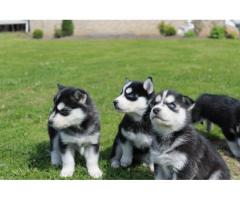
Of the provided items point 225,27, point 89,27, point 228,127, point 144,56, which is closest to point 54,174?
point 228,127

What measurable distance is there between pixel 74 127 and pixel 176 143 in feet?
4.35

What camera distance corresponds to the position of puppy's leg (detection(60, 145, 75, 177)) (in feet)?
17.9

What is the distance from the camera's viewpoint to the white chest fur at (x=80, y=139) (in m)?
5.35

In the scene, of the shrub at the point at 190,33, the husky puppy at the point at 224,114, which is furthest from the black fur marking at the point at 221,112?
the shrub at the point at 190,33

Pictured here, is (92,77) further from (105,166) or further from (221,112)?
(105,166)

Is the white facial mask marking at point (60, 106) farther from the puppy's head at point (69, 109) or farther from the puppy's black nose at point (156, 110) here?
the puppy's black nose at point (156, 110)

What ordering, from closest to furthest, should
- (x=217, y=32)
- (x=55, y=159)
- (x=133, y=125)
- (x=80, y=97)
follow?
1. (x=80, y=97)
2. (x=133, y=125)
3. (x=55, y=159)
4. (x=217, y=32)

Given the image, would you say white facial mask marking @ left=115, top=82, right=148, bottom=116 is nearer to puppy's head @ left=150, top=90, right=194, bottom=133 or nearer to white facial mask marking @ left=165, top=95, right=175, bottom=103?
puppy's head @ left=150, top=90, right=194, bottom=133

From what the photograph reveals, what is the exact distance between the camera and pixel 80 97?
17.6 feet

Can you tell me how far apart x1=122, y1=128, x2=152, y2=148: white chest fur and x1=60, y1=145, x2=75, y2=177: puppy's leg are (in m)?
0.73

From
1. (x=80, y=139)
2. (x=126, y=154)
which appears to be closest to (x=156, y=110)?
(x=80, y=139)

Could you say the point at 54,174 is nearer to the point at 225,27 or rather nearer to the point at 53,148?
the point at 53,148

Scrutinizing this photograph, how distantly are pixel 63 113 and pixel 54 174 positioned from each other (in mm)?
879

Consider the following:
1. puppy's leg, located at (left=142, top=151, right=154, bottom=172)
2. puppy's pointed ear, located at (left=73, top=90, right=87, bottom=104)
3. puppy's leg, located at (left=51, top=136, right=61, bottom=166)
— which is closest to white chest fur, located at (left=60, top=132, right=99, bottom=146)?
puppy's pointed ear, located at (left=73, top=90, right=87, bottom=104)
